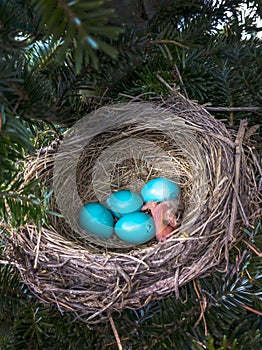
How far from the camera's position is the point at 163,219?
1.03 m

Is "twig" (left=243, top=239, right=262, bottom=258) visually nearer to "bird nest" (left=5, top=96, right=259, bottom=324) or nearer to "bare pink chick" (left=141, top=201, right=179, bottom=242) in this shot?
"bird nest" (left=5, top=96, right=259, bottom=324)

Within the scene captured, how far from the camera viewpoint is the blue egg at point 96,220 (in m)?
1.04

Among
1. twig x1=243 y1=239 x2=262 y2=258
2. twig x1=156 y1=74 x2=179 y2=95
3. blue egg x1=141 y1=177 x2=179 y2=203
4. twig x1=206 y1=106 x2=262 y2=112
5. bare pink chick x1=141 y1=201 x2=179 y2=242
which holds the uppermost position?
twig x1=156 y1=74 x2=179 y2=95

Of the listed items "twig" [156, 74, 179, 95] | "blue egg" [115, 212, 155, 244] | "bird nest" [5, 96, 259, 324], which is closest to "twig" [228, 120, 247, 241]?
"bird nest" [5, 96, 259, 324]

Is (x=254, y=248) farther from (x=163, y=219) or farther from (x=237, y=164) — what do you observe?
(x=163, y=219)

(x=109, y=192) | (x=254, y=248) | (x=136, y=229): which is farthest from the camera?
(x=109, y=192)

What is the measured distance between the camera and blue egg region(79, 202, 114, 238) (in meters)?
1.04

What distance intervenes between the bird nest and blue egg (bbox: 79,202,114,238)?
0.01 metres

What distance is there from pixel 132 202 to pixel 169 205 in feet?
0.33

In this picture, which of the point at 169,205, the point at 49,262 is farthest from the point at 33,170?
the point at 169,205

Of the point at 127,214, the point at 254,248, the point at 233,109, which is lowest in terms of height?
the point at 127,214

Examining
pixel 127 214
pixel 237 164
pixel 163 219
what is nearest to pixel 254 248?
pixel 237 164

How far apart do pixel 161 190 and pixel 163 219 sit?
0.09 m

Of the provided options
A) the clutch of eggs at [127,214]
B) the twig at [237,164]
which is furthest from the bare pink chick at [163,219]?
the twig at [237,164]
